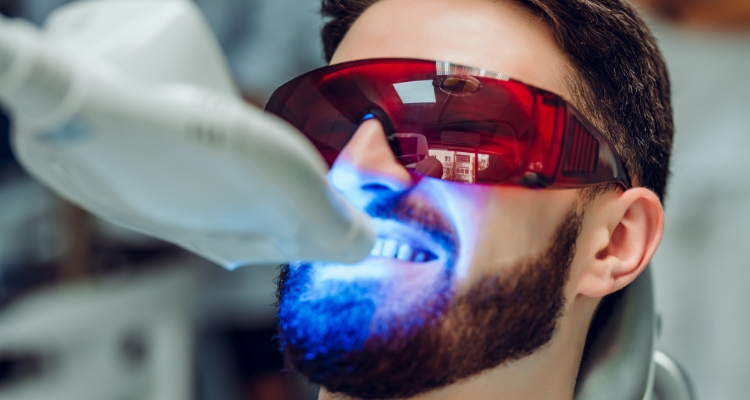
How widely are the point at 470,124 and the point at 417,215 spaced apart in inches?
5.5

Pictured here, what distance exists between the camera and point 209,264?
2.42 m

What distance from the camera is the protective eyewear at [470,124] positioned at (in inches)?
35.0

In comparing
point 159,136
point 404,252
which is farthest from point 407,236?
point 159,136

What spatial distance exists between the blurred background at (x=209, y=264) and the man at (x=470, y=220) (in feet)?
3.74

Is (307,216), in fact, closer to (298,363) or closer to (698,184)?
(298,363)

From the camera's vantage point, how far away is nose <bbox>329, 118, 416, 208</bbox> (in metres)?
0.90

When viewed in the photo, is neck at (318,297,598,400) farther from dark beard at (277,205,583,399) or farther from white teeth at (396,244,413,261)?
white teeth at (396,244,413,261)

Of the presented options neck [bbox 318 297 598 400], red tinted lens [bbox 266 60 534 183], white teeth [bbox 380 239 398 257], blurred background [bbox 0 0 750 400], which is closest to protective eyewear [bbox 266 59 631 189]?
red tinted lens [bbox 266 60 534 183]

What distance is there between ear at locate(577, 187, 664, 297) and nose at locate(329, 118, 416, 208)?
0.32m

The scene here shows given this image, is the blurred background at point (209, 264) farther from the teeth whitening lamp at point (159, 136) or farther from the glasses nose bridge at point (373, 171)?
the teeth whitening lamp at point (159, 136)

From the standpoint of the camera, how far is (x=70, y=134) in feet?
1.68

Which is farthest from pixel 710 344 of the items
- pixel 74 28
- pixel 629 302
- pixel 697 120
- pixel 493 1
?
pixel 74 28

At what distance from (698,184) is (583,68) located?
1.38m

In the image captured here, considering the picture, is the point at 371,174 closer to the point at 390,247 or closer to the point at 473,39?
the point at 390,247
